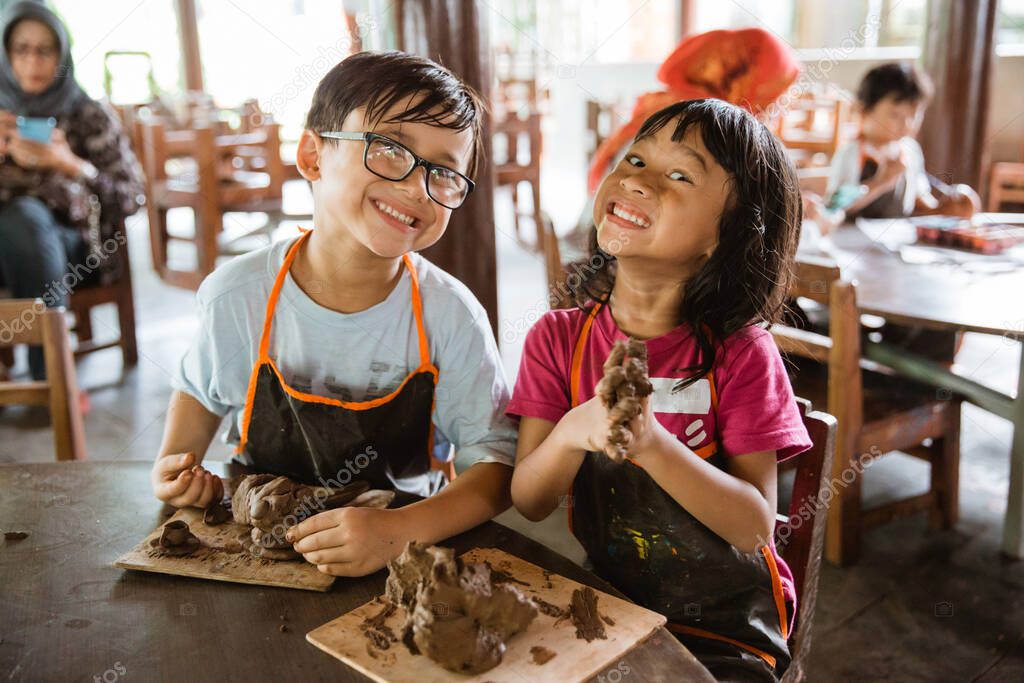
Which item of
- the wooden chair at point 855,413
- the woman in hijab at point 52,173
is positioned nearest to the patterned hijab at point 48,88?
the woman in hijab at point 52,173

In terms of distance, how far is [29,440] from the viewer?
3.61 m

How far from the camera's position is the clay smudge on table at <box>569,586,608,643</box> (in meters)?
0.97

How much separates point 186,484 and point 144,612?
0.84 feet

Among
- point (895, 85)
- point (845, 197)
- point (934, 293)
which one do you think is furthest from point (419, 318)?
point (895, 85)

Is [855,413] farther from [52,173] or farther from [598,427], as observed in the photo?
[52,173]

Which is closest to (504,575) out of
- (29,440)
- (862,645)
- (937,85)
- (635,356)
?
(635,356)

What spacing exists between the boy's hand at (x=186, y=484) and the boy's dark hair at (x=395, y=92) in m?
0.56

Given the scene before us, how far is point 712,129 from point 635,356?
0.48 metres

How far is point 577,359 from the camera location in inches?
55.3

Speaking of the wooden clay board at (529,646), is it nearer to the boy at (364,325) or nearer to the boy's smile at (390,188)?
the boy at (364,325)

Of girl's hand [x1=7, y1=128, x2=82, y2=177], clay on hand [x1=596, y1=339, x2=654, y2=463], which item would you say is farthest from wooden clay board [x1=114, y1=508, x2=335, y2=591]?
girl's hand [x1=7, y1=128, x2=82, y2=177]

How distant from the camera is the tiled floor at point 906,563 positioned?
2.21 metres

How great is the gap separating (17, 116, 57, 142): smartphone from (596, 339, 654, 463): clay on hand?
3677 millimetres

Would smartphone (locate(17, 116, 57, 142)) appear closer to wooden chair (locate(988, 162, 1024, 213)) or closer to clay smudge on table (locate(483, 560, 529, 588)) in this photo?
clay smudge on table (locate(483, 560, 529, 588))
